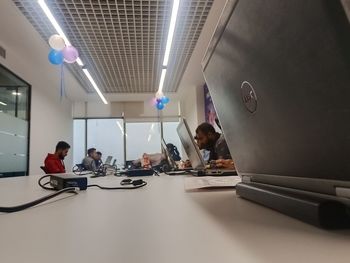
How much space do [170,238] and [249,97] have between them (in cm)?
30

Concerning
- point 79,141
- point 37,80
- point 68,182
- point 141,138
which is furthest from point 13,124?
point 68,182

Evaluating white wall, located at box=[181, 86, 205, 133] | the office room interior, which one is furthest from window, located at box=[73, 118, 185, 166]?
the office room interior

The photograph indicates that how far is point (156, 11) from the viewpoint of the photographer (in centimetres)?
363

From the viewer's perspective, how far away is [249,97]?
0.51 metres

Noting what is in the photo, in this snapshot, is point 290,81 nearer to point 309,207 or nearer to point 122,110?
point 309,207

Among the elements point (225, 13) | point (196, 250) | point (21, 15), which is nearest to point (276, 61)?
point (225, 13)

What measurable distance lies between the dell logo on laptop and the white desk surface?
20 centimetres

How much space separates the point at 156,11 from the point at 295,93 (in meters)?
3.64

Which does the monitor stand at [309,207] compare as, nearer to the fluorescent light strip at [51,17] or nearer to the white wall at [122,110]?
the fluorescent light strip at [51,17]

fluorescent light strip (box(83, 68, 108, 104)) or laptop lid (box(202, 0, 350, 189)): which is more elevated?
fluorescent light strip (box(83, 68, 108, 104))

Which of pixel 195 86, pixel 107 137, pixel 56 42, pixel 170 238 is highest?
pixel 195 86

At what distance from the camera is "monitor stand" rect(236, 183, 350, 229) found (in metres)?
0.36

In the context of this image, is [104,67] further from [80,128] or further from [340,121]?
[340,121]

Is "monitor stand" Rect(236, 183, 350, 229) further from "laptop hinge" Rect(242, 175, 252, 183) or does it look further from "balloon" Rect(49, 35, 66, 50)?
"balloon" Rect(49, 35, 66, 50)
